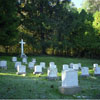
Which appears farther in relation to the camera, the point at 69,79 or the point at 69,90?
the point at 69,79

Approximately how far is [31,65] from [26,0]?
19.9m

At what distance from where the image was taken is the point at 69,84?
7.81 m

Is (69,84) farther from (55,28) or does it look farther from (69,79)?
(55,28)

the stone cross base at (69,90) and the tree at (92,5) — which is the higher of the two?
the tree at (92,5)

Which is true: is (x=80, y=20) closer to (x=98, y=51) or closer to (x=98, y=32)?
(x=98, y=32)

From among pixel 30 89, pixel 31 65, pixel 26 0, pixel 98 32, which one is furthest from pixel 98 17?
pixel 30 89

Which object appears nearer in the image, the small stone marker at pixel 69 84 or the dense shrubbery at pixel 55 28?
the small stone marker at pixel 69 84

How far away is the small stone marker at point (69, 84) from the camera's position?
7457 mm

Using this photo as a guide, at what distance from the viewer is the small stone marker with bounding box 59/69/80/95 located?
24.5 feet

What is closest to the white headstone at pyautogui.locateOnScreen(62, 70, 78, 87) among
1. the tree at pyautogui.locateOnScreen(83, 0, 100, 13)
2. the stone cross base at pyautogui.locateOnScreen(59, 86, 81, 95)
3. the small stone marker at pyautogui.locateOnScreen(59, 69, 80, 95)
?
the small stone marker at pyautogui.locateOnScreen(59, 69, 80, 95)

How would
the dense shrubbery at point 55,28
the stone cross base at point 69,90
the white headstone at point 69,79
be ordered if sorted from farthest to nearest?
the dense shrubbery at point 55,28
the white headstone at point 69,79
the stone cross base at point 69,90

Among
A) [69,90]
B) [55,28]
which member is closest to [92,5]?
[55,28]

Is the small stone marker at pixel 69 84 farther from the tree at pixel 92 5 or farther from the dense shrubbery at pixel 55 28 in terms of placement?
the tree at pixel 92 5

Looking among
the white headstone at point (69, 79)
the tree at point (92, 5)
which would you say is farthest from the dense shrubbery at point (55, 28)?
the white headstone at point (69, 79)
